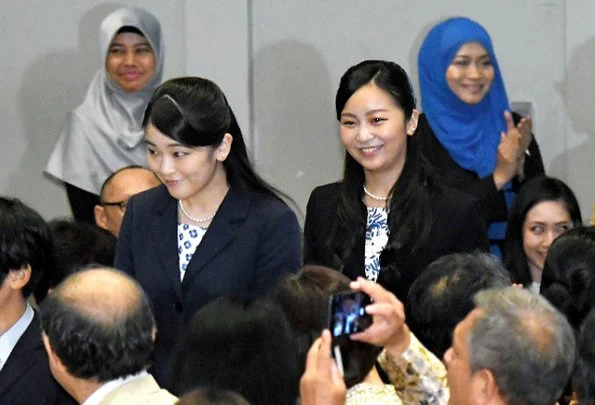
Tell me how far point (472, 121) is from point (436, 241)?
1.41 m

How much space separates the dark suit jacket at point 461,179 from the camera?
4.92 meters

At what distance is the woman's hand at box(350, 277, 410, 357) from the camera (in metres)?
2.80

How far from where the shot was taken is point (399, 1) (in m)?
6.28

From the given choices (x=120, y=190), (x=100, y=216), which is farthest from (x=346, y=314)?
(x=100, y=216)

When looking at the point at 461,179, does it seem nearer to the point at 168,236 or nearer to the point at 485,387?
the point at 168,236

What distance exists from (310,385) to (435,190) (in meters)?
1.54

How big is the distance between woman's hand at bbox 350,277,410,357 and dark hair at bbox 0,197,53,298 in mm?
1105

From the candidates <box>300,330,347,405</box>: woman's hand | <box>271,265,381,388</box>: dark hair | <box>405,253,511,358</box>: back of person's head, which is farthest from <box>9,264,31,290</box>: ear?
<box>300,330,347,405</box>: woman's hand

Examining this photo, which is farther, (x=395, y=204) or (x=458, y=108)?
(x=458, y=108)

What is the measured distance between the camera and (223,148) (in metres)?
3.77

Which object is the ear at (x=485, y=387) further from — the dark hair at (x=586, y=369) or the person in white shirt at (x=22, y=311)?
the person in white shirt at (x=22, y=311)

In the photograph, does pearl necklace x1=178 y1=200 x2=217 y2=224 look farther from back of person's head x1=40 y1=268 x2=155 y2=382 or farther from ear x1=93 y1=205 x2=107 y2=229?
ear x1=93 y1=205 x2=107 y2=229

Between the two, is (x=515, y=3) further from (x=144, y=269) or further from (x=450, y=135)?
(x=144, y=269)

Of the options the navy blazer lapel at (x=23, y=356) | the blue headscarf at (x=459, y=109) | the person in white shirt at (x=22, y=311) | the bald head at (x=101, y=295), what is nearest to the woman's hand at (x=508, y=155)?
the blue headscarf at (x=459, y=109)
